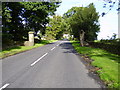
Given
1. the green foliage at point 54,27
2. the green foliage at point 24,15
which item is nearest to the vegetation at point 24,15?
the green foliage at point 24,15

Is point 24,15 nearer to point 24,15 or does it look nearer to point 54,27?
point 24,15

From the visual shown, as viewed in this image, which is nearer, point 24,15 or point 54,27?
point 24,15

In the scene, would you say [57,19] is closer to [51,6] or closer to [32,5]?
[51,6]

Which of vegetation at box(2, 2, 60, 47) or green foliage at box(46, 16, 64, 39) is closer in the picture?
vegetation at box(2, 2, 60, 47)

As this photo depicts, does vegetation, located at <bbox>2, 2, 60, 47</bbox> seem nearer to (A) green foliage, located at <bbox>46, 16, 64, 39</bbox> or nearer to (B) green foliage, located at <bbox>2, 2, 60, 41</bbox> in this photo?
(B) green foliage, located at <bbox>2, 2, 60, 41</bbox>

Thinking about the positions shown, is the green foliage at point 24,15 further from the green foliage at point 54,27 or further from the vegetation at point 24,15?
the green foliage at point 54,27

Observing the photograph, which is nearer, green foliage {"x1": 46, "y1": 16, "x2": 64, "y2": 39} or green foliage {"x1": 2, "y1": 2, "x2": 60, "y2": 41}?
green foliage {"x1": 2, "y1": 2, "x2": 60, "y2": 41}

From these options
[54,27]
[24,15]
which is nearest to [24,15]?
[24,15]

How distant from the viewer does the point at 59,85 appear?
621cm

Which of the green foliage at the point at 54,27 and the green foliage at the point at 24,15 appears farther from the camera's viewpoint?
the green foliage at the point at 54,27

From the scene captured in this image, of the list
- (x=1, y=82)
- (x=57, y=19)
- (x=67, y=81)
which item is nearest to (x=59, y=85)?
(x=67, y=81)

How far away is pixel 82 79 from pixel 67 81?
2.77 feet

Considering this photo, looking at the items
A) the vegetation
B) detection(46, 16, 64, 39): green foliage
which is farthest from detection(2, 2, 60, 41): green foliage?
detection(46, 16, 64, 39): green foliage

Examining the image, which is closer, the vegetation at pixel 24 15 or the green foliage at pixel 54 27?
the vegetation at pixel 24 15
